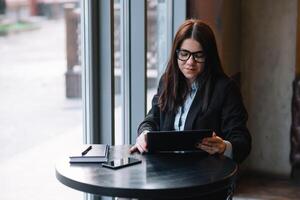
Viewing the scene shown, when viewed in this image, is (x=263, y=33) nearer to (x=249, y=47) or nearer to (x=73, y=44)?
(x=249, y=47)

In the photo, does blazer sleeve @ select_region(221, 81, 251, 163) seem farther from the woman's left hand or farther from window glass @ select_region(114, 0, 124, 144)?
window glass @ select_region(114, 0, 124, 144)

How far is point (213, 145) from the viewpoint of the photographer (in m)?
2.17

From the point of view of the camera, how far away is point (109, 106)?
3002mm

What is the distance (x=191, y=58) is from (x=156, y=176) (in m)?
0.63

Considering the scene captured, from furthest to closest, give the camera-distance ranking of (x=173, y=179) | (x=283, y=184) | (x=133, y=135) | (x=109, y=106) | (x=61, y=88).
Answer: (x=283, y=184), (x=133, y=135), (x=109, y=106), (x=61, y=88), (x=173, y=179)

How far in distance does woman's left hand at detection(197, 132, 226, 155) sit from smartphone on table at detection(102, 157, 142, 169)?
28cm

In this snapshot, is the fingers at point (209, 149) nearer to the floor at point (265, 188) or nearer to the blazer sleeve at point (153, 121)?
the blazer sleeve at point (153, 121)

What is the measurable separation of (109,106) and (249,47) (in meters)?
2.28

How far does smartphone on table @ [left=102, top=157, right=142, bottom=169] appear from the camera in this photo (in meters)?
2.01

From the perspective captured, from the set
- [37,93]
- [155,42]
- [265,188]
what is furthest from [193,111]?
[265,188]

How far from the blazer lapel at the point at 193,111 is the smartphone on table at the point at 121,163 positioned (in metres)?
0.34

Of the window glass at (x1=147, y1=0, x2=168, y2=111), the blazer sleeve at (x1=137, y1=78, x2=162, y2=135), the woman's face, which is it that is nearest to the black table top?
the blazer sleeve at (x1=137, y1=78, x2=162, y2=135)

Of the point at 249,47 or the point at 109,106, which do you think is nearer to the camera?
the point at 109,106

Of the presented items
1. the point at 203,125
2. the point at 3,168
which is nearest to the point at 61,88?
the point at 3,168
